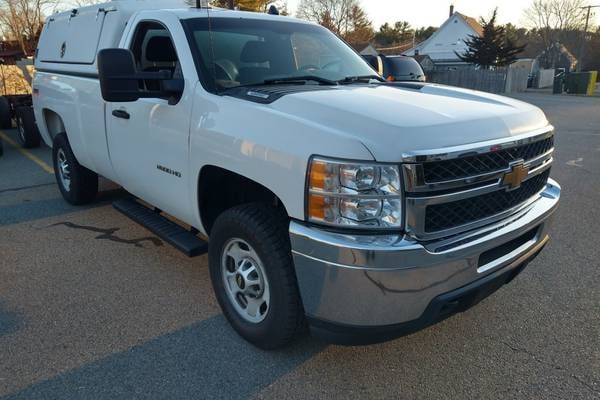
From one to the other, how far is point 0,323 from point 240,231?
1.84 metres

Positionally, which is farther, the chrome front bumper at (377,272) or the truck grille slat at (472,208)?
the truck grille slat at (472,208)

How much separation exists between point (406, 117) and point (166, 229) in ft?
7.00

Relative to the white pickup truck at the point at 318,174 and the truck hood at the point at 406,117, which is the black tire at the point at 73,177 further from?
the truck hood at the point at 406,117

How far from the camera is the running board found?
131 inches

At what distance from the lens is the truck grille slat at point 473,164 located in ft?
7.28

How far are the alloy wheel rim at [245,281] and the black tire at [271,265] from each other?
2.2 inches

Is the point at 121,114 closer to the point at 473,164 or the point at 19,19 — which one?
the point at 473,164

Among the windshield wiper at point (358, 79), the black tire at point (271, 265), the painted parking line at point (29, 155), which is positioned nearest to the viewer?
the black tire at point (271, 265)

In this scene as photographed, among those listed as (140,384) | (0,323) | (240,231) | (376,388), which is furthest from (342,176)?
(0,323)

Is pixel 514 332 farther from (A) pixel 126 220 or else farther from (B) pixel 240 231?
(A) pixel 126 220

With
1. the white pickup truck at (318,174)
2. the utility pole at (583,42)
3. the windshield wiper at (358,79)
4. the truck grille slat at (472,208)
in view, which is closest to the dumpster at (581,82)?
the utility pole at (583,42)

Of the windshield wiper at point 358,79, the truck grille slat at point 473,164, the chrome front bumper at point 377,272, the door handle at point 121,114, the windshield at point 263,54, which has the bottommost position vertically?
the chrome front bumper at point 377,272

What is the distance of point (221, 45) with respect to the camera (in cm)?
342

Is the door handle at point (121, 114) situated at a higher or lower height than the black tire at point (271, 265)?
higher
